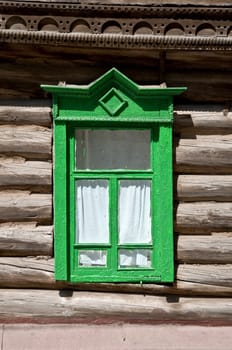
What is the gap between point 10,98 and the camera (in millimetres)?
4758

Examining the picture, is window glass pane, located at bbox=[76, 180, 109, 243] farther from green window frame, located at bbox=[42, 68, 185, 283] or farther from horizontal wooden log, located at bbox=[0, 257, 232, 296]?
horizontal wooden log, located at bbox=[0, 257, 232, 296]

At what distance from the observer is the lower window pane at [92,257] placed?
4707 millimetres

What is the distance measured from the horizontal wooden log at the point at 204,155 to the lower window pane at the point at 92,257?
38.4 inches

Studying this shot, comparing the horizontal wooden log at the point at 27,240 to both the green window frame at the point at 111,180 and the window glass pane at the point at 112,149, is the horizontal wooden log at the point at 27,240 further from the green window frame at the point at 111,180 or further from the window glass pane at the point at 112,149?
the window glass pane at the point at 112,149

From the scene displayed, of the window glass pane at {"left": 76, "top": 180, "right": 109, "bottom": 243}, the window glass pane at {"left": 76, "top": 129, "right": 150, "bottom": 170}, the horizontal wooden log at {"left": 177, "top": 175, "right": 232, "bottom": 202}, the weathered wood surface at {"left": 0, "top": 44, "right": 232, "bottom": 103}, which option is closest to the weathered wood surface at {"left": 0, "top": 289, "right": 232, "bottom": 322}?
the window glass pane at {"left": 76, "top": 180, "right": 109, "bottom": 243}

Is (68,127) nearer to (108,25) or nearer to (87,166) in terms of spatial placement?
(87,166)

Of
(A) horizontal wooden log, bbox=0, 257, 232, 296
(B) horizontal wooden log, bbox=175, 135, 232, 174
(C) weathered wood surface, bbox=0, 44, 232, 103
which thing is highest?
(C) weathered wood surface, bbox=0, 44, 232, 103

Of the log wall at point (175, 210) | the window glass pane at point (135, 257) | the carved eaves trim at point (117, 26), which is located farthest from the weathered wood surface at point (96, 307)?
the carved eaves trim at point (117, 26)

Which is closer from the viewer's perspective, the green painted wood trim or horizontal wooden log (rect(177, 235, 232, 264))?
the green painted wood trim

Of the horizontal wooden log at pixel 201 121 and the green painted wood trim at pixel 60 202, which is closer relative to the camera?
the green painted wood trim at pixel 60 202

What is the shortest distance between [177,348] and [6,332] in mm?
1415

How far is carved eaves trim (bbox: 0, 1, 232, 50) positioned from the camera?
456 centimetres

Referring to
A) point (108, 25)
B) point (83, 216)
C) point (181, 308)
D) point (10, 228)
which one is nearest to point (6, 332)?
point (10, 228)

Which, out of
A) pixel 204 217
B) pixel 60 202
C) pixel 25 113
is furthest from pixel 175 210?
pixel 25 113
